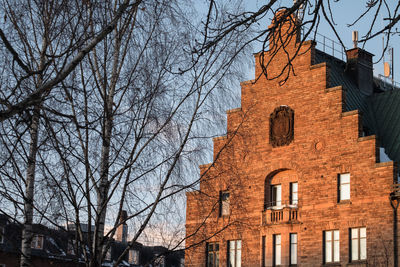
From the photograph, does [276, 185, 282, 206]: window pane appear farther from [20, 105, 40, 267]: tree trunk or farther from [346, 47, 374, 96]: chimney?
[20, 105, 40, 267]: tree trunk

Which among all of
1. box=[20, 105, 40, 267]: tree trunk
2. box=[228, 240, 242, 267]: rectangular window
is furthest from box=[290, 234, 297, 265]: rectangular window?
box=[20, 105, 40, 267]: tree trunk

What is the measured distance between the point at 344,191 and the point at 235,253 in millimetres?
7351

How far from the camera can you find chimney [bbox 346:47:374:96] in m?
41.2

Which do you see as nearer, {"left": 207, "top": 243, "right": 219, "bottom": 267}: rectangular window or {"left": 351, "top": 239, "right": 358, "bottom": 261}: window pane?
{"left": 351, "top": 239, "right": 358, "bottom": 261}: window pane

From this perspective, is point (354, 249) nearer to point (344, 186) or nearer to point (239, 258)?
point (344, 186)

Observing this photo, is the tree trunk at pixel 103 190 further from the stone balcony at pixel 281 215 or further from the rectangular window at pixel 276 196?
the rectangular window at pixel 276 196

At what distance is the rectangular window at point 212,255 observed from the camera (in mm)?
38312

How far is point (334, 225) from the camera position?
110 feet

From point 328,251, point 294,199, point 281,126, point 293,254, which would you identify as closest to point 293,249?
point 293,254

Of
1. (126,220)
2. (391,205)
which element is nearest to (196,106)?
(126,220)

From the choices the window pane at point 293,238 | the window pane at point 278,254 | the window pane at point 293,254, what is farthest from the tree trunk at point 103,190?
the window pane at point 278,254

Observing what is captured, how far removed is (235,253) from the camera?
37.7 meters

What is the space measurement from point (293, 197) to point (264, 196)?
1.81 m

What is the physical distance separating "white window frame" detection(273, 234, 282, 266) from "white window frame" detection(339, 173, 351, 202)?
13.4 ft
